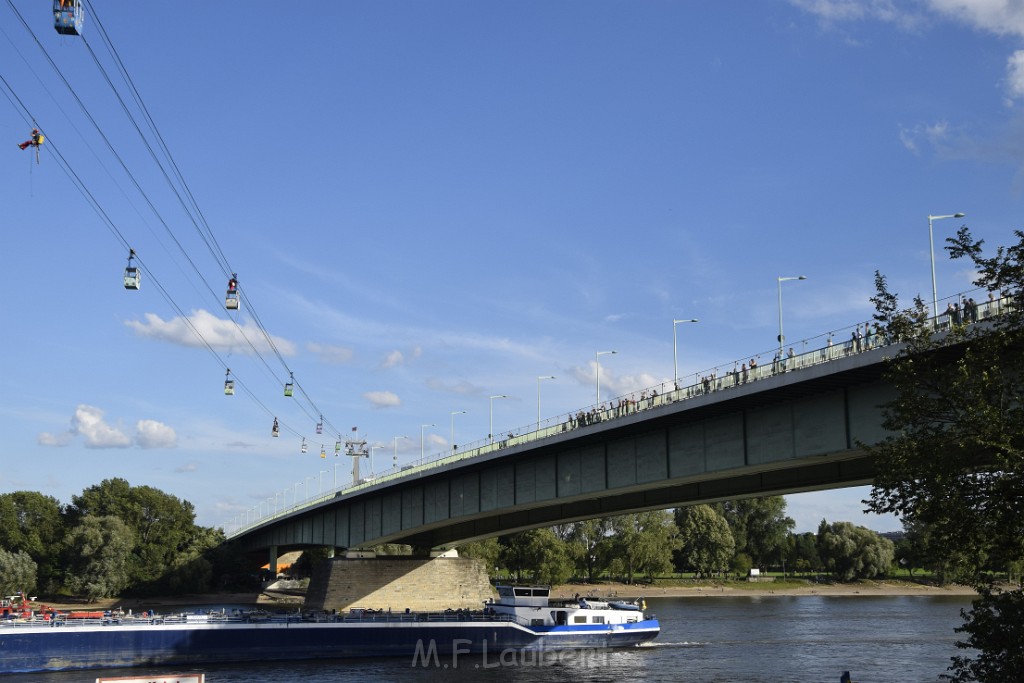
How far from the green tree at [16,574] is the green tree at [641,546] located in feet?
251

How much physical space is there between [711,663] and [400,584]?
36.9 metres

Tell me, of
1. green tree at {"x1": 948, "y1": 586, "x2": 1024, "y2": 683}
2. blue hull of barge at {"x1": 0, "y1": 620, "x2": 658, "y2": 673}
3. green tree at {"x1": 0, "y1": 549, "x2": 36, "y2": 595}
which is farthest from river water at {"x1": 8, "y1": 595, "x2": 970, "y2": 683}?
green tree at {"x1": 0, "y1": 549, "x2": 36, "y2": 595}

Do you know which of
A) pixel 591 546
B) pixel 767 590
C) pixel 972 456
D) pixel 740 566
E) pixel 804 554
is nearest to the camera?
pixel 972 456

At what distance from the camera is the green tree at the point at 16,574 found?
10631cm

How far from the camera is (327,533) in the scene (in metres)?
104

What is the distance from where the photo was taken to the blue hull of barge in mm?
57500

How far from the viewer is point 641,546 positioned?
470ft

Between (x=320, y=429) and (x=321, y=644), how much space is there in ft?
63.4

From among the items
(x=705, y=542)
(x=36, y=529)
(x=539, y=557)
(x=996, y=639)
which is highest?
(x=36, y=529)

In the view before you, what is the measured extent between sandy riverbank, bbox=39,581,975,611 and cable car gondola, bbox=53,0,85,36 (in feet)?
333

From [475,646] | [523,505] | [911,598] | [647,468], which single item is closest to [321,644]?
[475,646]

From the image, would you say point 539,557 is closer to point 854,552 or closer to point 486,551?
point 486,551

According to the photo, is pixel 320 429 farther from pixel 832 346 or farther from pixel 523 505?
pixel 832 346

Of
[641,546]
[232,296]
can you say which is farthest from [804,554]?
[232,296]
